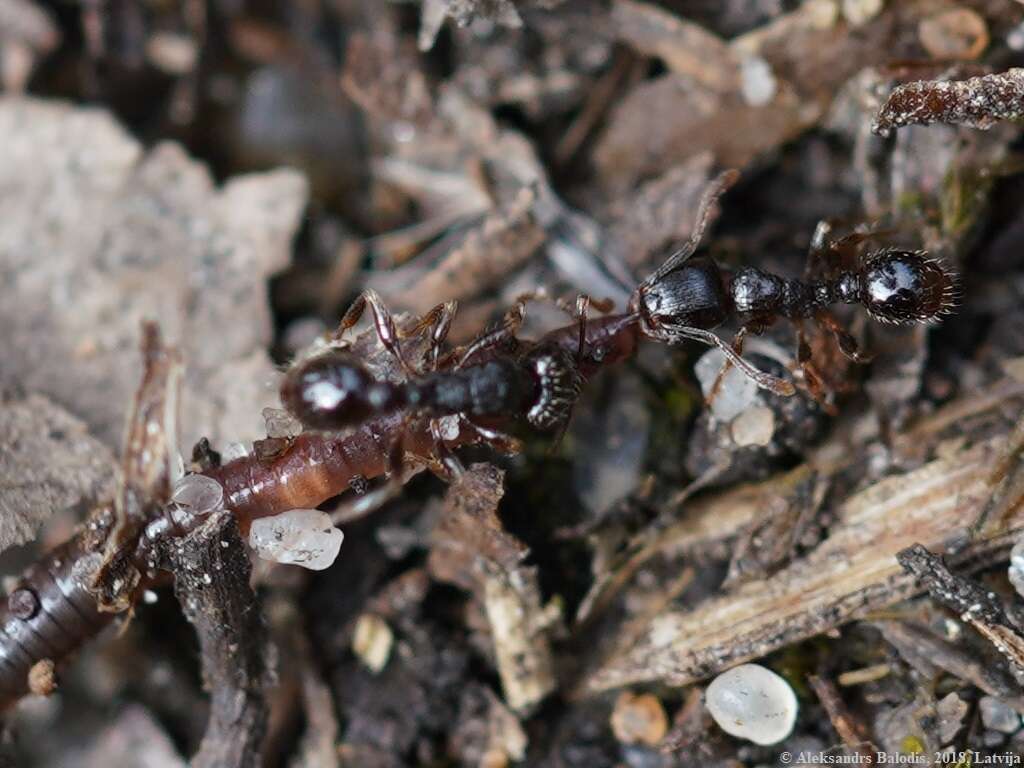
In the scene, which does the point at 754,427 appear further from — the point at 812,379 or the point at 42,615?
the point at 42,615

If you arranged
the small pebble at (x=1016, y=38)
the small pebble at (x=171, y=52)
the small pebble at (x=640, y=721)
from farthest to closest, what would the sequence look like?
the small pebble at (x=171, y=52) → the small pebble at (x=1016, y=38) → the small pebble at (x=640, y=721)

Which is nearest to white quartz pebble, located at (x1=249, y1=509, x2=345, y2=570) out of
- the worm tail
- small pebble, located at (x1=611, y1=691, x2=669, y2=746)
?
the worm tail

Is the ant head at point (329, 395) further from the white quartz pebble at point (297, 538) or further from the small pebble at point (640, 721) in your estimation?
the small pebble at point (640, 721)

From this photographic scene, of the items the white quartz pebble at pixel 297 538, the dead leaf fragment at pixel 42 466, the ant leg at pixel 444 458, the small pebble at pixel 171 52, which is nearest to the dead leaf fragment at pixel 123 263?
the dead leaf fragment at pixel 42 466

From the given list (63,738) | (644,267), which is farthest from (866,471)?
(63,738)

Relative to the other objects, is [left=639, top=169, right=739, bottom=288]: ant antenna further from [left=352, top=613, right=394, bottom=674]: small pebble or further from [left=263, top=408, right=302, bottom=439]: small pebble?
[left=352, top=613, right=394, bottom=674]: small pebble

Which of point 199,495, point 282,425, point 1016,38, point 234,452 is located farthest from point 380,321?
point 1016,38

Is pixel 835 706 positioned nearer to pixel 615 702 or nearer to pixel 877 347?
pixel 615 702
